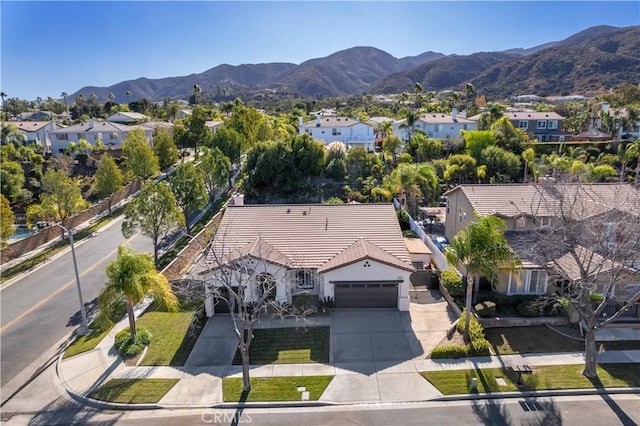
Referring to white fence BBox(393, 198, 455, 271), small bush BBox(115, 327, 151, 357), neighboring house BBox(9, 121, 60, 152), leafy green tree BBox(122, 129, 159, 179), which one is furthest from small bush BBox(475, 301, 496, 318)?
neighboring house BBox(9, 121, 60, 152)

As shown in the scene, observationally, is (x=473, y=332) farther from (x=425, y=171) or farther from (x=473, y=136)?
(x=473, y=136)

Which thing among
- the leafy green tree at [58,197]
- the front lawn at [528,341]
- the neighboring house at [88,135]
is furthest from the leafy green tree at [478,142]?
the neighboring house at [88,135]

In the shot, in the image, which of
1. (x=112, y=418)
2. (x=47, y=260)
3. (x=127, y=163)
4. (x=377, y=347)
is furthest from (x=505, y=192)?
(x=127, y=163)

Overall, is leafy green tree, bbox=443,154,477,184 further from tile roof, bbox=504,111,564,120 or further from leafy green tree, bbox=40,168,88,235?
leafy green tree, bbox=40,168,88,235

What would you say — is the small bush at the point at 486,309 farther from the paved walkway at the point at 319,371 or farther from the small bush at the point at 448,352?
the small bush at the point at 448,352

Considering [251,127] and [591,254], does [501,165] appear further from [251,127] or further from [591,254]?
[251,127]

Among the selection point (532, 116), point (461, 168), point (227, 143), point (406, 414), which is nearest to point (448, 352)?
point (406, 414)
